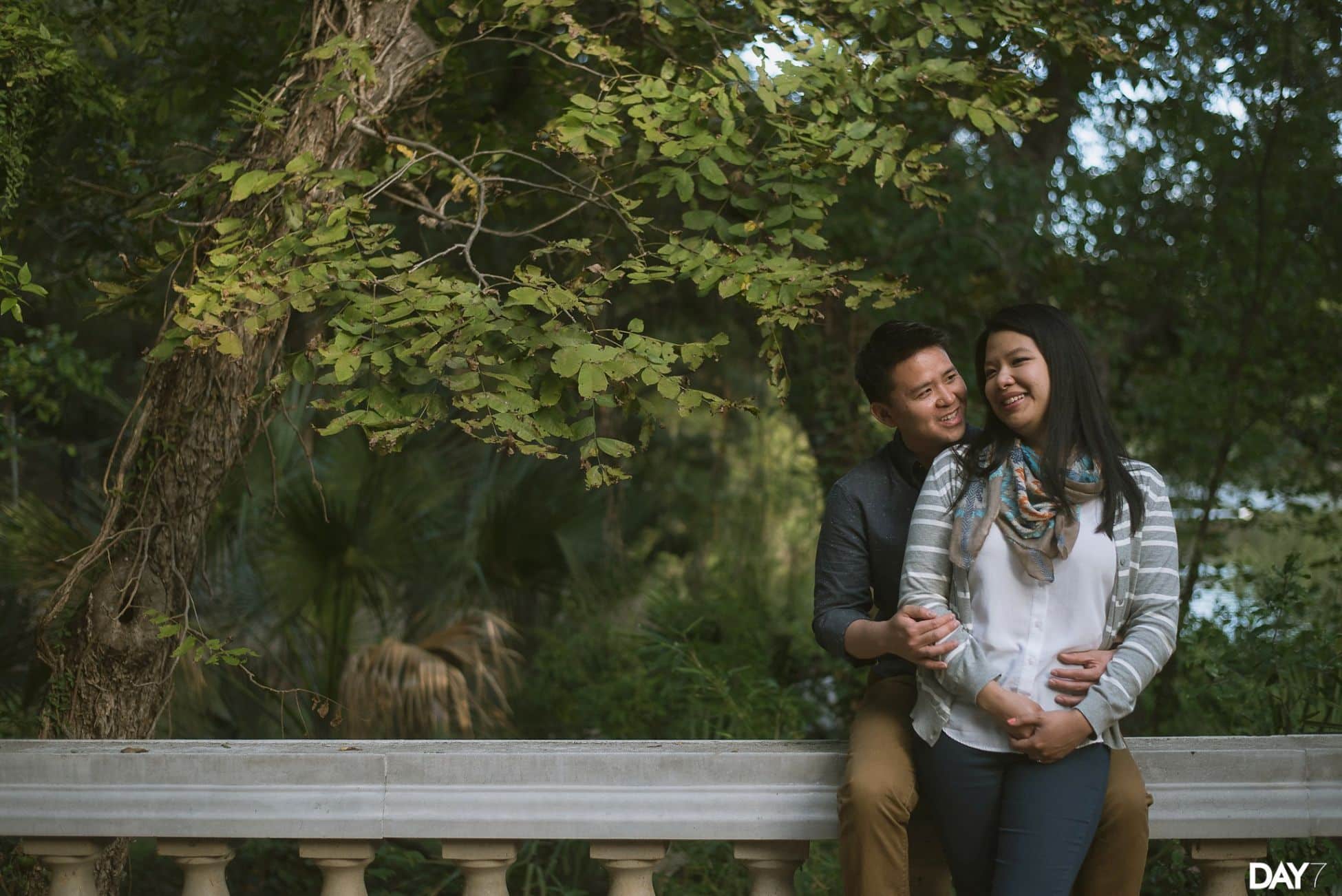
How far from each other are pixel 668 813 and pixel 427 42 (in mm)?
Result: 2359

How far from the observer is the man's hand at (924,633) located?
2279mm

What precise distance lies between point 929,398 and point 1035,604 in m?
0.58

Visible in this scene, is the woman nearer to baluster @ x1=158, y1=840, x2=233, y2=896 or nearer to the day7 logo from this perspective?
the day7 logo

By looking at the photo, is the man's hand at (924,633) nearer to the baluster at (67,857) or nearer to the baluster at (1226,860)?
the baluster at (1226,860)

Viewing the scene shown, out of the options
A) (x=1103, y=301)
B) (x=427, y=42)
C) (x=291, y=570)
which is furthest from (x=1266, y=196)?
(x=291, y=570)

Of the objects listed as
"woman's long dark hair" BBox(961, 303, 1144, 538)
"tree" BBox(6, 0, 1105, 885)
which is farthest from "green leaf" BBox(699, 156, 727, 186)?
"woman's long dark hair" BBox(961, 303, 1144, 538)

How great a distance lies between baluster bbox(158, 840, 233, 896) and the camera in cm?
250

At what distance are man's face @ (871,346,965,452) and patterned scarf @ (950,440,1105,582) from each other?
1.17ft

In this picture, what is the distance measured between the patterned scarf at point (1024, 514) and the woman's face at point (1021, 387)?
Answer: 0.20ft

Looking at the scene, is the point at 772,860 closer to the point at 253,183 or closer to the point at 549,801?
the point at 549,801

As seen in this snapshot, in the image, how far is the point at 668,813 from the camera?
242 centimetres

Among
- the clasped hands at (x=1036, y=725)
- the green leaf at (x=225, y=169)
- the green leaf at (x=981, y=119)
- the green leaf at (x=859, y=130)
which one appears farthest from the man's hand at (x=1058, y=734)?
the green leaf at (x=225, y=169)

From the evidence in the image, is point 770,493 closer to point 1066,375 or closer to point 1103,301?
point 1103,301

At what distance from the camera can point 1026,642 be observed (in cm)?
228
